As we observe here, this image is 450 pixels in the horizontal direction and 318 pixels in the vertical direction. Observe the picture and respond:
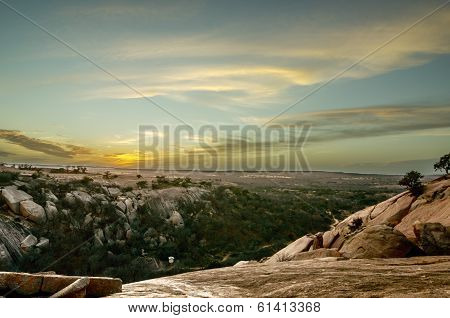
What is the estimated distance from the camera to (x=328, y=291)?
8.45 m

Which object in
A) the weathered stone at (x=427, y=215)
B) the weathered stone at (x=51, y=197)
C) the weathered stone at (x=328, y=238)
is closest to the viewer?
the weathered stone at (x=427, y=215)

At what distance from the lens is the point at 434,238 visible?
12.4 meters

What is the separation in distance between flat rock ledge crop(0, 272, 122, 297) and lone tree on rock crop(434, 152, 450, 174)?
1602cm

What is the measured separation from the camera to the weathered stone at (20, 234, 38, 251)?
98.0 ft

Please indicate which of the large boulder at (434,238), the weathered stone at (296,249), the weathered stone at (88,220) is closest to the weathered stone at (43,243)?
the weathered stone at (88,220)

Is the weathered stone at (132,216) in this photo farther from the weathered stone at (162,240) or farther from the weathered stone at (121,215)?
the weathered stone at (162,240)

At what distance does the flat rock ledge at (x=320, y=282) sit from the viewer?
8.30 m

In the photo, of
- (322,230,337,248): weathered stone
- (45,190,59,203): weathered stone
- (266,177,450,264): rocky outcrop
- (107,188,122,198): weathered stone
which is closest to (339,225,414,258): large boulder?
(266,177,450,264): rocky outcrop

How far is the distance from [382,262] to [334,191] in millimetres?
46457

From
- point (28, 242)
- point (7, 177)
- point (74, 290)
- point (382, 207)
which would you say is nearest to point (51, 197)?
point (7, 177)

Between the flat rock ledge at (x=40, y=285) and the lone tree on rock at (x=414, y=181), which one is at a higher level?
the lone tree on rock at (x=414, y=181)

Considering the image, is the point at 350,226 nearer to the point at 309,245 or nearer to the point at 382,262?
the point at 309,245

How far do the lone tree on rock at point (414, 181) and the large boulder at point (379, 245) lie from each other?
5391mm

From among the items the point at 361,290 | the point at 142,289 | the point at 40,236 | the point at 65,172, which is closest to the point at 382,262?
the point at 361,290
